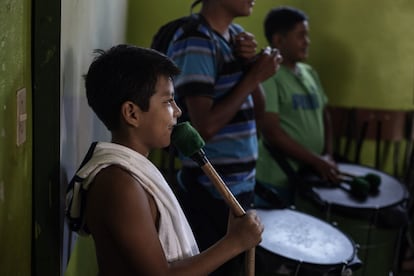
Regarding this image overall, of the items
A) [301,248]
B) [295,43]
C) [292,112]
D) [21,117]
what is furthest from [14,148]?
[295,43]

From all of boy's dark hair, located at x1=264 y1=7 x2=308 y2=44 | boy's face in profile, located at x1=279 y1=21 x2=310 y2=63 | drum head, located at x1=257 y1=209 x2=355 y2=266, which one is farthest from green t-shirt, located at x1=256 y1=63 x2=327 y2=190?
drum head, located at x1=257 y1=209 x2=355 y2=266

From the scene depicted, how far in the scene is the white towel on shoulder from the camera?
3.52ft

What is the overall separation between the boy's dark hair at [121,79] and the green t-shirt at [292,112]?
115 cm

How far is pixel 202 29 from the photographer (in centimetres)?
154

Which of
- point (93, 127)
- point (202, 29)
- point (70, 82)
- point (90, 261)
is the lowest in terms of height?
point (90, 261)

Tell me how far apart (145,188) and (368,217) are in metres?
1.10

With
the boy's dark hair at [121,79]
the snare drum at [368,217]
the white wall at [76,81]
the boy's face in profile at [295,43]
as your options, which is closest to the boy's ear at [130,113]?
the boy's dark hair at [121,79]

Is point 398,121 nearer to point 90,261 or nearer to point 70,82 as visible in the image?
point 90,261

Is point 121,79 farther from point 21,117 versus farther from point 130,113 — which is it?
point 21,117

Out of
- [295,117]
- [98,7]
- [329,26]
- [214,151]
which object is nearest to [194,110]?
[214,151]

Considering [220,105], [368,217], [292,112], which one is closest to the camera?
[220,105]

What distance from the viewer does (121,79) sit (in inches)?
43.2

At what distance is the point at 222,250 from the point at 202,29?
0.63 meters

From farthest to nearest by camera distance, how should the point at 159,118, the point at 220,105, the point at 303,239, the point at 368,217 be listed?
the point at 368,217 < the point at 303,239 < the point at 220,105 < the point at 159,118
